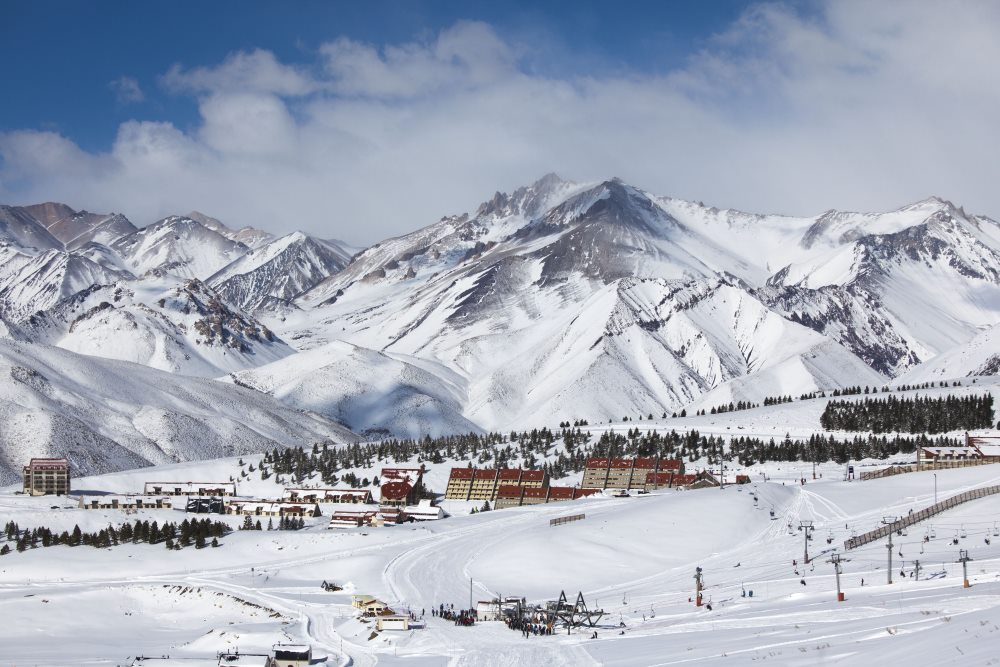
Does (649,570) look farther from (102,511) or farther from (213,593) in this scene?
(102,511)

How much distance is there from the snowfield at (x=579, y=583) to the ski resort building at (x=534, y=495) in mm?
8059

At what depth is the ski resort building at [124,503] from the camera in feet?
444

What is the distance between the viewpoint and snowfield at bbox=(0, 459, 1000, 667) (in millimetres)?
56844

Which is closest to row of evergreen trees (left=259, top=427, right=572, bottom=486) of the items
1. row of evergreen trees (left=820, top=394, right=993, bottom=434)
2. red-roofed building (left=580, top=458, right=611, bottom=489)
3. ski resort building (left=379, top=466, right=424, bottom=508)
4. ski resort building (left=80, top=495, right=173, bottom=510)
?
ski resort building (left=379, top=466, right=424, bottom=508)

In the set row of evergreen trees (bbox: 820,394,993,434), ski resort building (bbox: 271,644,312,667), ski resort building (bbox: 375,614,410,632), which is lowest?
ski resort building (bbox: 271,644,312,667)

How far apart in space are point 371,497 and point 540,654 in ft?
300

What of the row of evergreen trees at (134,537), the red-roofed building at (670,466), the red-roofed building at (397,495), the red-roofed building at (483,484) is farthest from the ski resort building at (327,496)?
the red-roofed building at (670,466)

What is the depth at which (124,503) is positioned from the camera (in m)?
139

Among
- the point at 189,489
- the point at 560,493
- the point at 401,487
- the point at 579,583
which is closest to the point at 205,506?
the point at 189,489

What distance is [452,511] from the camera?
468ft

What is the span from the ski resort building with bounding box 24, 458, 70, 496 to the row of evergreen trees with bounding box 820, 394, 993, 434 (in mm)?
109830

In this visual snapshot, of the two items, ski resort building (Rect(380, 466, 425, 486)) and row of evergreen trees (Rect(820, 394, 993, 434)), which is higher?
row of evergreen trees (Rect(820, 394, 993, 434))

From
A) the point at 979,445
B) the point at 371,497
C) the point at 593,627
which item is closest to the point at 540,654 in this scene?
the point at 593,627

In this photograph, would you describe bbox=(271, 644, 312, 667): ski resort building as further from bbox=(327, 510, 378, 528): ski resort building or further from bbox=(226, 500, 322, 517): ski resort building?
bbox=(226, 500, 322, 517): ski resort building
